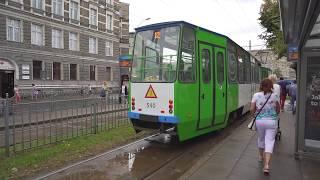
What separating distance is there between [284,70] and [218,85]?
91805 millimetres

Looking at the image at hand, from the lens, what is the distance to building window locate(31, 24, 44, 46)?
38188mm

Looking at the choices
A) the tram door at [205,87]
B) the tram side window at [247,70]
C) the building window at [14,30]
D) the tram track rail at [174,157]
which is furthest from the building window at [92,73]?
the tram door at [205,87]

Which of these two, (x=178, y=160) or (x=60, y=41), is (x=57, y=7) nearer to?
(x=60, y=41)

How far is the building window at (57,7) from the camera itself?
41.6 metres

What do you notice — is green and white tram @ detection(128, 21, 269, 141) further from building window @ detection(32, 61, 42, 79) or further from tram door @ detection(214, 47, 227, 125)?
building window @ detection(32, 61, 42, 79)

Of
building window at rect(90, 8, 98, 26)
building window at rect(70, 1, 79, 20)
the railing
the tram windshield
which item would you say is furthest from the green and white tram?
building window at rect(90, 8, 98, 26)

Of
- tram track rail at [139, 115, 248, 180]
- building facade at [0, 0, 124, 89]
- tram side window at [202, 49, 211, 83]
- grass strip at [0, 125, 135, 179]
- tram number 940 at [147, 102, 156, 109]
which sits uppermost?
building facade at [0, 0, 124, 89]

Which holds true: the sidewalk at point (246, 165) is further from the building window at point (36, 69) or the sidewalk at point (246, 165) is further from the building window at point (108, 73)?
the building window at point (108, 73)

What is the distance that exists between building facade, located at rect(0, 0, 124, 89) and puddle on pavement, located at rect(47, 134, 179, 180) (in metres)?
28.5

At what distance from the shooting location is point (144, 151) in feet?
30.8

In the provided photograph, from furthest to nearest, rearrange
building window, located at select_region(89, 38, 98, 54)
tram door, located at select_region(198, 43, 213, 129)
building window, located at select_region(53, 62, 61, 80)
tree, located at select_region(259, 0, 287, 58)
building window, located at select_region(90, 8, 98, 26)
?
building window, located at select_region(90, 8, 98, 26)
building window, located at select_region(89, 38, 98, 54)
building window, located at select_region(53, 62, 61, 80)
tree, located at select_region(259, 0, 287, 58)
tram door, located at select_region(198, 43, 213, 129)

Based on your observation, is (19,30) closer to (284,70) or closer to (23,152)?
(23,152)

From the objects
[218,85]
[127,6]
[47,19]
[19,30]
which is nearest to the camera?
[218,85]

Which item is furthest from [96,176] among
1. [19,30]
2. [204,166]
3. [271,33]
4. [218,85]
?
[19,30]
